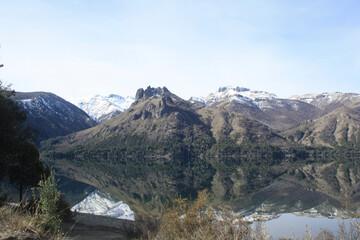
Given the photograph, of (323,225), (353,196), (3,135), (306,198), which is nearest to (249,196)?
(306,198)

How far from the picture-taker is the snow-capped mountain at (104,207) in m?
40.4

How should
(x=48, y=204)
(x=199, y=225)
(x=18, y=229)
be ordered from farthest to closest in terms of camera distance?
(x=199, y=225) < (x=48, y=204) < (x=18, y=229)

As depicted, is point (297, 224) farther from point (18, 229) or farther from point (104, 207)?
point (18, 229)

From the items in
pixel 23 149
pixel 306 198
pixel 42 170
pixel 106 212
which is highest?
pixel 23 149

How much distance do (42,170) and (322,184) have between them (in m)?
66.5

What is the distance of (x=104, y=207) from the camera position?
151 feet

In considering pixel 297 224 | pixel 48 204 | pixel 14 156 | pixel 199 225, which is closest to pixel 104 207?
pixel 14 156

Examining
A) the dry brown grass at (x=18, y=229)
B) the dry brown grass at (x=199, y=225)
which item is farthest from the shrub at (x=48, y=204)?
the dry brown grass at (x=199, y=225)

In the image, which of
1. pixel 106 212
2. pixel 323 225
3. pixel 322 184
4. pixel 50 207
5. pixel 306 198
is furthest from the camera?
pixel 322 184

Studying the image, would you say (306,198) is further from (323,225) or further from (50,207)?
(50,207)

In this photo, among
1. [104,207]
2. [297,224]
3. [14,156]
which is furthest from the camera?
[104,207]

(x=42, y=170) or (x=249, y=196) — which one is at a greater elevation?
(x=42, y=170)

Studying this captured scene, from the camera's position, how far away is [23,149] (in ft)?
78.3

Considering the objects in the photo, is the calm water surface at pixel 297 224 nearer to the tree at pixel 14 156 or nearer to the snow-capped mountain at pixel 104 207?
the snow-capped mountain at pixel 104 207
